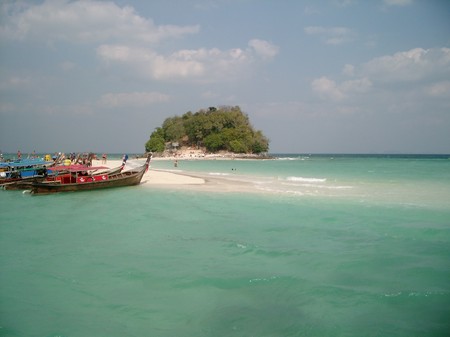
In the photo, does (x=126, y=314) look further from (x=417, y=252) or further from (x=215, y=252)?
(x=417, y=252)

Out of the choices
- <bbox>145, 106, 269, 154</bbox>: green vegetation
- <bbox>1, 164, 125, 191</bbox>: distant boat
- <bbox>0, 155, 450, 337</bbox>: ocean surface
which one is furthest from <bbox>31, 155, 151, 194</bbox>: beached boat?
<bbox>145, 106, 269, 154</bbox>: green vegetation

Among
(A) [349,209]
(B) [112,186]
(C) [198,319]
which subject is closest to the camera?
(C) [198,319]

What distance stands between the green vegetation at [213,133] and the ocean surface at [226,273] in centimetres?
6967

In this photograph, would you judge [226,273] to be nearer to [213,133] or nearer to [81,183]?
[81,183]

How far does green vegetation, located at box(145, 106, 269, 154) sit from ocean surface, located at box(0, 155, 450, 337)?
229ft

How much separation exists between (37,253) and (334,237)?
8.24 m

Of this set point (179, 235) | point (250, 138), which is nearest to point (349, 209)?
point (179, 235)

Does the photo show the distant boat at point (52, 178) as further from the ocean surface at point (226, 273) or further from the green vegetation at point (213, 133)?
the green vegetation at point (213, 133)

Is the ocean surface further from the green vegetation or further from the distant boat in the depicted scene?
the green vegetation

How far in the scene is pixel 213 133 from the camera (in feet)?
279

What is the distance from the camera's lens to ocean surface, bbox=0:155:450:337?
5.39 m

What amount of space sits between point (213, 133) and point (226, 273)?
78590 millimetres

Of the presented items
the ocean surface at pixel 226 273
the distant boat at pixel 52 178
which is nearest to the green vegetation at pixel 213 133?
the distant boat at pixel 52 178

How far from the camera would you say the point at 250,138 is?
280ft
